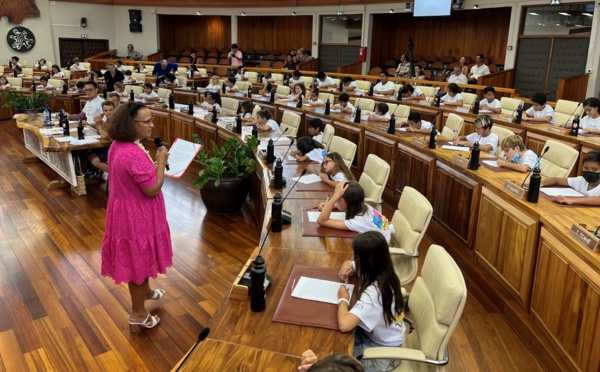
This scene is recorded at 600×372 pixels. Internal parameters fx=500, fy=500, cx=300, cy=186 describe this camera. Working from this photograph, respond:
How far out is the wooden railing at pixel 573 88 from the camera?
32.3 ft

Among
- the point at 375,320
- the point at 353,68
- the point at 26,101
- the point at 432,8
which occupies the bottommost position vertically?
the point at 375,320

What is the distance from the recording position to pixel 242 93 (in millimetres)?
10586

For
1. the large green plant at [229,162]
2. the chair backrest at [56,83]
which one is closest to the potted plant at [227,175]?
the large green plant at [229,162]

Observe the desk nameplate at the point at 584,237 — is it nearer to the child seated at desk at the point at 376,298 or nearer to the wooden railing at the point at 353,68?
the child seated at desk at the point at 376,298

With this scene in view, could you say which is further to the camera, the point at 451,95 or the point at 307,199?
the point at 451,95

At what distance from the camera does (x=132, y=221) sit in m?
3.12

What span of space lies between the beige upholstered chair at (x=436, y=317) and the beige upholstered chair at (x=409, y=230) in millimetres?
721

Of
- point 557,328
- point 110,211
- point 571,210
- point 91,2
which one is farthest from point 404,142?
point 91,2

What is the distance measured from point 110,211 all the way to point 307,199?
1.51 m

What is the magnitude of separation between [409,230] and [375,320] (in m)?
1.08

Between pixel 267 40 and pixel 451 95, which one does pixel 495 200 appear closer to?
pixel 451 95

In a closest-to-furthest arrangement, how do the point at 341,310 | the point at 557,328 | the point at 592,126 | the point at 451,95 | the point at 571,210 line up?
the point at 341,310 → the point at 557,328 → the point at 571,210 → the point at 592,126 → the point at 451,95

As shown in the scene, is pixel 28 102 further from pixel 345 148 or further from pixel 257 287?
pixel 257 287

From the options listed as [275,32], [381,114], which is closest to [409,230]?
[381,114]
